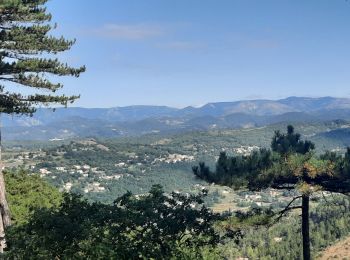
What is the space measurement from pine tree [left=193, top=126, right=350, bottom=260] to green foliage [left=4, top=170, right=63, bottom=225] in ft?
42.8

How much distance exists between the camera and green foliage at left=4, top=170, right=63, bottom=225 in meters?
25.8

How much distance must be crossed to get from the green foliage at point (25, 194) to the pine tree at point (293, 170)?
13.1 metres

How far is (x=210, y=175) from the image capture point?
16156mm

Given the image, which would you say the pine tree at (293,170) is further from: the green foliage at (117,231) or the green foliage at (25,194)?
the green foliage at (25,194)

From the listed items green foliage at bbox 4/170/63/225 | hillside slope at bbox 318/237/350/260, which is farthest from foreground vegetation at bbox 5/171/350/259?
hillside slope at bbox 318/237/350/260

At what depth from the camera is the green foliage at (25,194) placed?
84.5 feet

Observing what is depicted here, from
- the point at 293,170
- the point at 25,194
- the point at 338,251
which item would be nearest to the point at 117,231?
the point at 293,170

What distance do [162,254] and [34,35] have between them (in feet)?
43.8

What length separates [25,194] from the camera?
30312 mm

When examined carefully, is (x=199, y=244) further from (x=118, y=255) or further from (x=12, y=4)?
(x=12, y=4)

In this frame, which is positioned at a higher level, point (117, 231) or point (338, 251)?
point (117, 231)

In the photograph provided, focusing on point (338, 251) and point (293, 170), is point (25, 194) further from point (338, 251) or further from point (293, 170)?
point (338, 251)

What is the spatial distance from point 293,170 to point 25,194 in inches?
826

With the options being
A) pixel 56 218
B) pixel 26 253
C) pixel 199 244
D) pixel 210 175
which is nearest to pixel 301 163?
pixel 210 175
